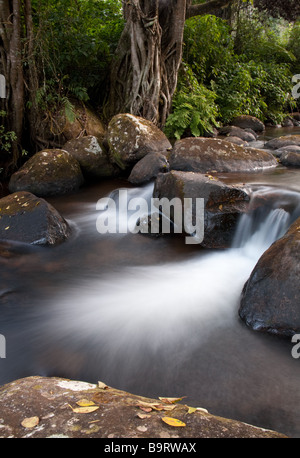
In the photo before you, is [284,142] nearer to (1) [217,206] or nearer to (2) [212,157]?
(2) [212,157]

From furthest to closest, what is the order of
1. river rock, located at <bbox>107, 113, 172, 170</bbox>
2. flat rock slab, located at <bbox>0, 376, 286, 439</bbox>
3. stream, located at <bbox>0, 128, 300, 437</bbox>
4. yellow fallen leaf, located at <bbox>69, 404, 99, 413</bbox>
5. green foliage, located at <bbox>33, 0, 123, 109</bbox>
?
green foliage, located at <bbox>33, 0, 123, 109</bbox> < river rock, located at <bbox>107, 113, 172, 170</bbox> < stream, located at <bbox>0, 128, 300, 437</bbox> < yellow fallen leaf, located at <bbox>69, 404, 99, 413</bbox> < flat rock slab, located at <bbox>0, 376, 286, 439</bbox>

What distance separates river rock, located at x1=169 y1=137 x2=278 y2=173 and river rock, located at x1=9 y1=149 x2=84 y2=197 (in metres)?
2.07

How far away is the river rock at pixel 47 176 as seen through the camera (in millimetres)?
6523

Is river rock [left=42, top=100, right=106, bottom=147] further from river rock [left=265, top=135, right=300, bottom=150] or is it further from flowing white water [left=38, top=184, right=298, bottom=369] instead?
flowing white water [left=38, top=184, right=298, bottom=369]

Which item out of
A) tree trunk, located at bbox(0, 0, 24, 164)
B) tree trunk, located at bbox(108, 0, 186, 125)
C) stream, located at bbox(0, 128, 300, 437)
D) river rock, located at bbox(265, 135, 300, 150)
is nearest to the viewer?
stream, located at bbox(0, 128, 300, 437)

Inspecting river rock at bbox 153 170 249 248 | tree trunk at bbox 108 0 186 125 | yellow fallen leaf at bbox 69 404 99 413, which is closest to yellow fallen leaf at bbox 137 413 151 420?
yellow fallen leaf at bbox 69 404 99 413

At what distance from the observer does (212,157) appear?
667 centimetres

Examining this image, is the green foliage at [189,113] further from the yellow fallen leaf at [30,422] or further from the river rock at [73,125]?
the yellow fallen leaf at [30,422]

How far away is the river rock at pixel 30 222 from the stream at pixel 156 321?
0.61 ft

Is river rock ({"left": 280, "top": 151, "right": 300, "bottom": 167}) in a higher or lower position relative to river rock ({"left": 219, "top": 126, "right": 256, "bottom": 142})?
lower

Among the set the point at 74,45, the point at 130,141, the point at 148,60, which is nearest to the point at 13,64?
the point at 74,45

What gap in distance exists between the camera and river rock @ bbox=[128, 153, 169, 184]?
6.80 metres

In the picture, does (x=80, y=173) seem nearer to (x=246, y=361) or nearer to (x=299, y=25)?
(x=246, y=361)

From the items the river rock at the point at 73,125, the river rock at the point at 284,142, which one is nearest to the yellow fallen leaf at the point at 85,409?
the river rock at the point at 73,125
